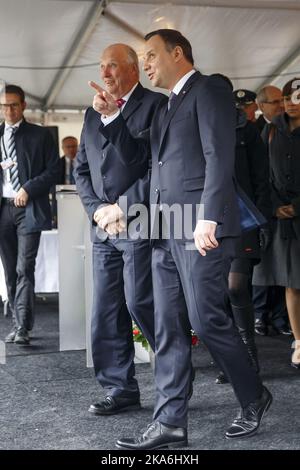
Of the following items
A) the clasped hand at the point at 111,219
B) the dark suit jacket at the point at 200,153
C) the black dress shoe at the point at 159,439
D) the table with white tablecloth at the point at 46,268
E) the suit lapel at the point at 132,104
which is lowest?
the black dress shoe at the point at 159,439

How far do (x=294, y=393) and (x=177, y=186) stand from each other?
1.35 meters

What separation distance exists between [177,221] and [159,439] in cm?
80

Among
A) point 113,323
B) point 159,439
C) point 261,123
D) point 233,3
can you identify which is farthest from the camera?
point 233,3

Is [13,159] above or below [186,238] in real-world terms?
above

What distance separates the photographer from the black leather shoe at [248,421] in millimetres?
2932

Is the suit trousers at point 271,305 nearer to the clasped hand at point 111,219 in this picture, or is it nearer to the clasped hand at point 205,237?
the clasped hand at point 111,219

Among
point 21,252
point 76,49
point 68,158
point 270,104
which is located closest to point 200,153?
point 21,252

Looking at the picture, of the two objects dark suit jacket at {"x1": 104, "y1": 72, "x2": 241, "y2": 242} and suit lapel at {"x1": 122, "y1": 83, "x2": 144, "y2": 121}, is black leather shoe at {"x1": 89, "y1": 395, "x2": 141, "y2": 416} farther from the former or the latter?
suit lapel at {"x1": 122, "y1": 83, "x2": 144, "y2": 121}

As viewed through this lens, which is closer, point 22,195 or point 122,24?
point 22,195

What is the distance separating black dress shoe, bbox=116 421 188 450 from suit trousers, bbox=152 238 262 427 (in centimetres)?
3

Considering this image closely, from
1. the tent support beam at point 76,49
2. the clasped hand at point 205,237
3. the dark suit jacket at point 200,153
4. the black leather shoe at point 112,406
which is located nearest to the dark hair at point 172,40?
the dark suit jacket at point 200,153

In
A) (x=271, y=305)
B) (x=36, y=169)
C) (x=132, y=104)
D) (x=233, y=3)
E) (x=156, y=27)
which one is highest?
(x=233, y=3)

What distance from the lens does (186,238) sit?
2854 mm

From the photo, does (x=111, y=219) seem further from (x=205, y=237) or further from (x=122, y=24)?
(x=122, y=24)
